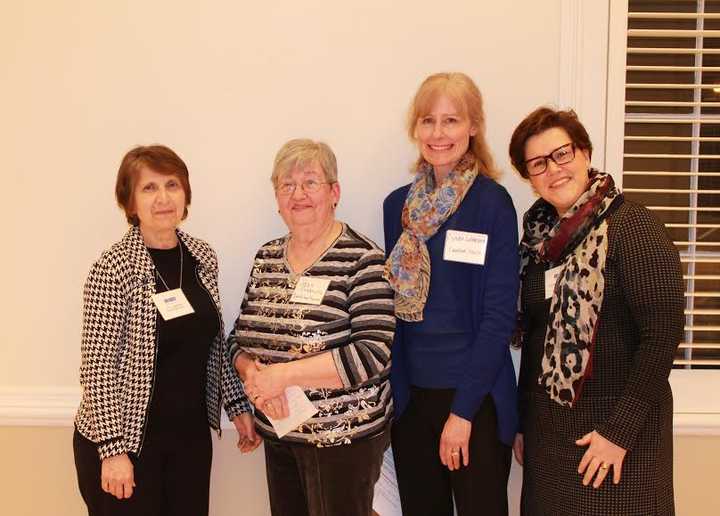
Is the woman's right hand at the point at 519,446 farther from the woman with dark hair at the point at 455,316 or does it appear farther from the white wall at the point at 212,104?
the white wall at the point at 212,104

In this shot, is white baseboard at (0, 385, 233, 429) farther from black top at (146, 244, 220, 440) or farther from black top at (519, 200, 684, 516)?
black top at (519, 200, 684, 516)

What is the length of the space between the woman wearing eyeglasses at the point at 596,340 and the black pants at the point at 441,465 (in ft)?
0.39

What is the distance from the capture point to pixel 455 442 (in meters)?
1.60

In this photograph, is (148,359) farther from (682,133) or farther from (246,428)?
(682,133)

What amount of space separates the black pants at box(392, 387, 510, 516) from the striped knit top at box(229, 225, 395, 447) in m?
0.11

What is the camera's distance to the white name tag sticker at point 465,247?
164 cm

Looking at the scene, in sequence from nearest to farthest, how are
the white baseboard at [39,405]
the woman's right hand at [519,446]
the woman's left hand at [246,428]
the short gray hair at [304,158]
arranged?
the short gray hair at [304,158], the woman's right hand at [519,446], the woman's left hand at [246,428], the white baseboard at [39,405]

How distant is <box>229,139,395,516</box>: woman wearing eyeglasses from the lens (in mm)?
1608

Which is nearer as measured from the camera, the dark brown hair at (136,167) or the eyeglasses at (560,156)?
the eyeglasses at (560,156)

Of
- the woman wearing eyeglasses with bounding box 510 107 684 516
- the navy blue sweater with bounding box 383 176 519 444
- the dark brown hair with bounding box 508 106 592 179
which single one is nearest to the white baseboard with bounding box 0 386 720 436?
the navy blue sweater with bounding box 383 176 519 444

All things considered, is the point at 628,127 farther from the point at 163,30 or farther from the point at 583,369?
the point at 163,30

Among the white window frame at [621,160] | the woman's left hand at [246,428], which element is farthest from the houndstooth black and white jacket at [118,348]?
the white window frame at [621,160]

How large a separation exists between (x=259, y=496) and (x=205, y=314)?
1.07 meters

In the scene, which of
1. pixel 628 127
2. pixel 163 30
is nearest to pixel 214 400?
pixel 163 30
